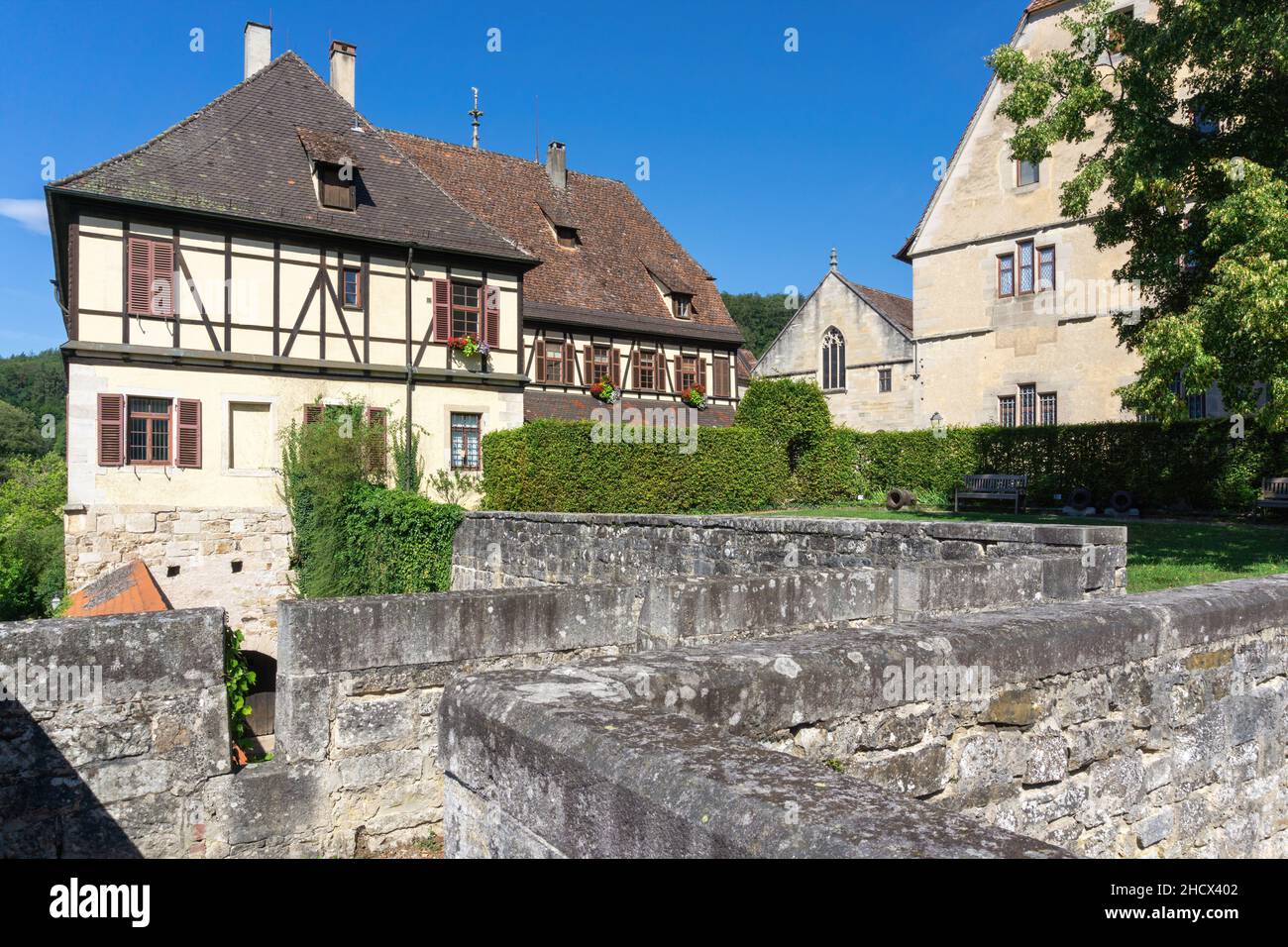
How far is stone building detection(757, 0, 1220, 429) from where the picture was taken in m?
26.2

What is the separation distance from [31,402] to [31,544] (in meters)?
58.4

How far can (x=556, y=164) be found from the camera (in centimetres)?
3134

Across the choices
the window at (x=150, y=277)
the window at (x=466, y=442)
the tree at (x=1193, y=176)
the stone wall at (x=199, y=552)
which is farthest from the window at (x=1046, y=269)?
the window at (x=150, y=277)

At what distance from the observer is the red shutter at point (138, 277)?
1800cm

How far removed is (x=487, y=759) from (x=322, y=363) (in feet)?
63.2

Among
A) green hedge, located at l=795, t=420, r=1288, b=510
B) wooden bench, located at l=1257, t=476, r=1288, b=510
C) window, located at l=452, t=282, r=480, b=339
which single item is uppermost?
window, located at l=452, t=282, r=480, b=339

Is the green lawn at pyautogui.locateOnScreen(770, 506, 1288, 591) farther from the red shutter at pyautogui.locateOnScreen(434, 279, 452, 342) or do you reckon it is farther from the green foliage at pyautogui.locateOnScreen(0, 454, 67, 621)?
the green foliage at pyautogui.locateOnScreen(0, 454, 67, 621)

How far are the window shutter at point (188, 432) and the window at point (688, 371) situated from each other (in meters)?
15.6

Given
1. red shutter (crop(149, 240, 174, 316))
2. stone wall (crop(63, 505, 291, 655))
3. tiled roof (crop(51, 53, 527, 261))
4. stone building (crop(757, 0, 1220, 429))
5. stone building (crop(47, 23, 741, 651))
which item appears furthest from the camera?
stone building (crop(757, 0, 1220, 429))

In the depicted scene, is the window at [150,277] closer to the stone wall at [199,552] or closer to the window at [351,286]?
the window at [351,286]

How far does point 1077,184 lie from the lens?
13.2 metres

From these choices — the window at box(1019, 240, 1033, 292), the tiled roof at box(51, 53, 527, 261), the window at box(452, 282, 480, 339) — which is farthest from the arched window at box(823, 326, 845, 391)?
the window at box(452, 282, 480, 339)

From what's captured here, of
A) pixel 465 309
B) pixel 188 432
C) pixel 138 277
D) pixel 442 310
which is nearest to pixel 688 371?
pixel 465 309

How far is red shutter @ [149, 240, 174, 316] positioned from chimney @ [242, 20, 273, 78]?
7881mm
